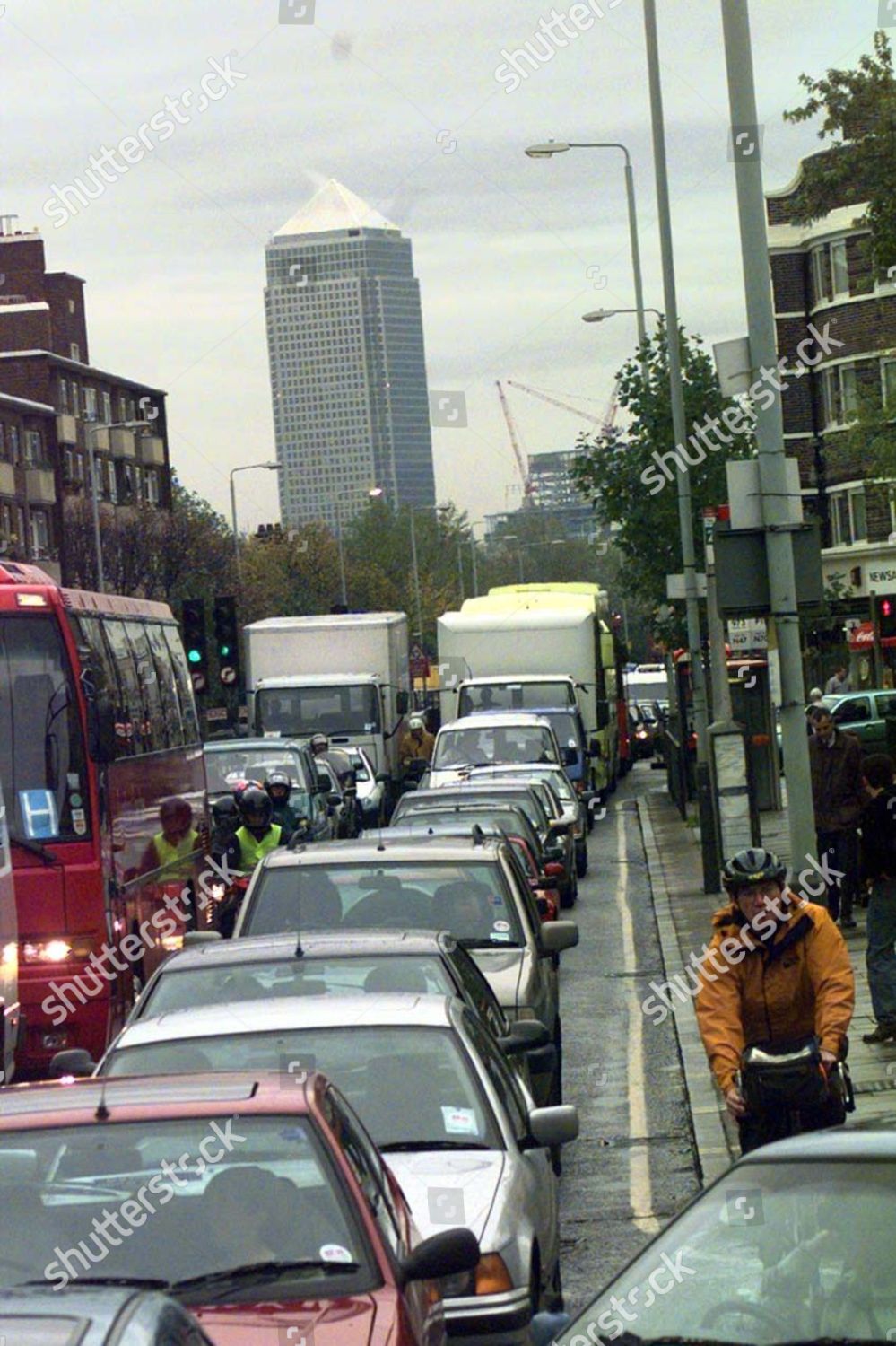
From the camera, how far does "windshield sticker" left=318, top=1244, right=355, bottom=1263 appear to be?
217 inches

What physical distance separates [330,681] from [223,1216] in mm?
32941

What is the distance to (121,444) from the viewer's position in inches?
3878

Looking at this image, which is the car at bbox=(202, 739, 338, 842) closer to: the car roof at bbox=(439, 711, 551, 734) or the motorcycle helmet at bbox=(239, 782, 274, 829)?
the car roof at bbox=(439, 711, 551, 734)

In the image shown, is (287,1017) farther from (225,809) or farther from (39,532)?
(39,532)

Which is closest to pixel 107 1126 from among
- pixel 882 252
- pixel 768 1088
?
pixel 768 1088

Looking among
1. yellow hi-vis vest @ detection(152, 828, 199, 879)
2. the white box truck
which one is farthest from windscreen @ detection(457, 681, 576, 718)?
yellow hi-vis vest @ detection(152, 828, 199, 879)

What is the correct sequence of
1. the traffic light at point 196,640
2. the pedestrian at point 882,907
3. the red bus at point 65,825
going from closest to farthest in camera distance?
the pedestrian at point 882,907, the red bus at point 65,825, the traffic light at point 196,640

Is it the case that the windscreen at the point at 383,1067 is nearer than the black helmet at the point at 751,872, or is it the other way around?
the windscreen at the point at 383,1067

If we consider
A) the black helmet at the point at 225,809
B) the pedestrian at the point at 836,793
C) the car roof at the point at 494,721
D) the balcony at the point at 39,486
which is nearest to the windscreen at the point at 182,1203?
the black helmet at the point at 225,809

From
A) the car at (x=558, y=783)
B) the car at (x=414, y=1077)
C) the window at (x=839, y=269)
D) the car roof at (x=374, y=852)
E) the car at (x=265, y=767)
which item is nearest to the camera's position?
the car at (x=414, y=1077)

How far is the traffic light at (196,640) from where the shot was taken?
30.1m

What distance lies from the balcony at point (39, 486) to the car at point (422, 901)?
76464mm

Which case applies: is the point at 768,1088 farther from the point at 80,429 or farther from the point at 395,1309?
the point at 80,429

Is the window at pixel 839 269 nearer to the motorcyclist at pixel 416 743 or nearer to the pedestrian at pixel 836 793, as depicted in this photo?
the motorcyclist at pixel 416 743
